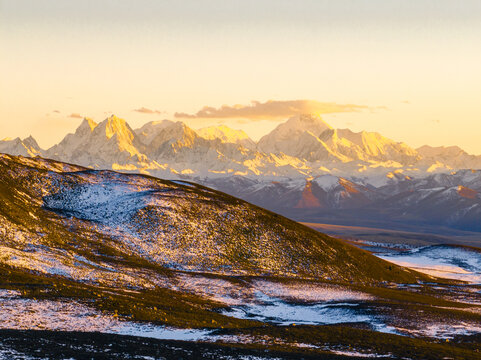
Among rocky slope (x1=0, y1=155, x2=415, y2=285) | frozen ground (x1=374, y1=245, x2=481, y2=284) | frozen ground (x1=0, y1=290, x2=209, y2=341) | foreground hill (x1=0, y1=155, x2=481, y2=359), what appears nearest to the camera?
frozen ground (x1=0, y1=290, x2=209, y2=341)

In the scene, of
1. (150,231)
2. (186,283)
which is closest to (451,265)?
(150,231)

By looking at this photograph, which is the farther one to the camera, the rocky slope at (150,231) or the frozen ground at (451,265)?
the frozen ground at (451,265)

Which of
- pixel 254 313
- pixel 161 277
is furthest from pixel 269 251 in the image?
pixel 254 313

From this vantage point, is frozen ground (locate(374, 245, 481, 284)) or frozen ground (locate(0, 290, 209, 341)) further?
frozen ground (locate(374, 245, 481, 284))

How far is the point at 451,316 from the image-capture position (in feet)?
230

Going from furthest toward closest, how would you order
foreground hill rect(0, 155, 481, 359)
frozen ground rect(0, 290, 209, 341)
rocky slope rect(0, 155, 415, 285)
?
rocky slope rect(0, 155, 415, 285) → foreground hill rect(0, 155, 481, 359) → frozen ground rect(0, 290, 209, 341)

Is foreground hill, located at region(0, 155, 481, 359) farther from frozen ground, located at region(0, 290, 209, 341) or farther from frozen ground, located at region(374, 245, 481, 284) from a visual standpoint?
frozen ground, located at region(374, 245, 481, 284)

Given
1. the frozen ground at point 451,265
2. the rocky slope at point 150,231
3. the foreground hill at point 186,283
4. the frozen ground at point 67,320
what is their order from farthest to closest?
the frozen ground at point 451,265, the rocky slope at point 150,231, the foreground hill at point 186,283, the frozen ground at point 67,320

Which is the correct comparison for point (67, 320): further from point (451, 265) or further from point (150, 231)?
point (451, 265)

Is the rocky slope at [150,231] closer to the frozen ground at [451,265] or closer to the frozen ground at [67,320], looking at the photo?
the frozen ground at [67,320]

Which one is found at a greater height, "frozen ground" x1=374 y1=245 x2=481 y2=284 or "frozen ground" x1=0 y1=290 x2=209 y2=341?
"frozen ground" x1=0 y1=290 x2=209 y2=341

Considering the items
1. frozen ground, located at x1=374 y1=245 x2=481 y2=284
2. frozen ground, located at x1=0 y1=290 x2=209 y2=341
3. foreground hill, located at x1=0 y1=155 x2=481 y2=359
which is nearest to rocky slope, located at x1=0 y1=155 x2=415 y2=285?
foreground hill, located at x1=0 y1=155 x2=481 y2=359

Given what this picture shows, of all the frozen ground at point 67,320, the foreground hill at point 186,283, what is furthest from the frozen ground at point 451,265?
the frozen ground at point 67,320

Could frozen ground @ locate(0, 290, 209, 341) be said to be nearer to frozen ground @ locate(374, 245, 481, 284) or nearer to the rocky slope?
the rocky slope
